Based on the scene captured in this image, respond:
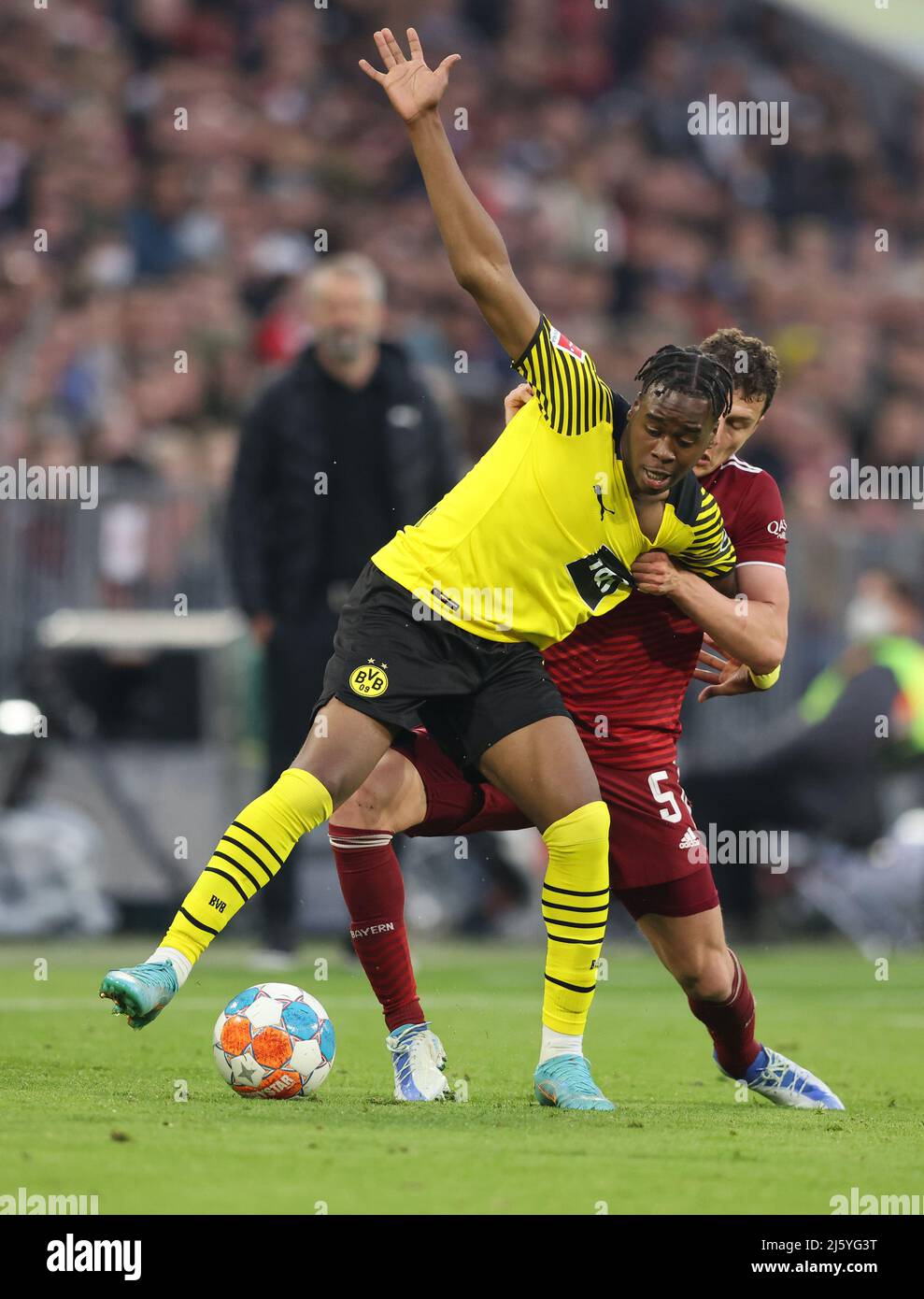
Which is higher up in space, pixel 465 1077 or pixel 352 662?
pixel 352 662

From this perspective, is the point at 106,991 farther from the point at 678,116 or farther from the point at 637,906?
the point at 678,116

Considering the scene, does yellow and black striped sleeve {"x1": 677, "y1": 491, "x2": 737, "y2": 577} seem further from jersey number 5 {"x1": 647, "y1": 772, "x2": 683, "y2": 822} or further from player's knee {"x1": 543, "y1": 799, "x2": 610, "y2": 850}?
player's knee {"x1": 543, "y1": 799, "x2": 610, "y2": 850}

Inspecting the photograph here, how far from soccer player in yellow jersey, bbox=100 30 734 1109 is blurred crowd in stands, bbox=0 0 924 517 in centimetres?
647

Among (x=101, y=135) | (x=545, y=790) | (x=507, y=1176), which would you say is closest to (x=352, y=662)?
(x=545, y=790)

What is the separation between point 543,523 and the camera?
5.62 meters

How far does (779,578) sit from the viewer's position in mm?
6027

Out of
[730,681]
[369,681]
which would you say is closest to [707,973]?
[730,681]

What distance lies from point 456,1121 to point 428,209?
12116mm

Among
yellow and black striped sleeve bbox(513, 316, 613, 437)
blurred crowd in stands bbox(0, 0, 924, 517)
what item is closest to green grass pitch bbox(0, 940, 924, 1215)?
yellow and black striped sleeve bbox(513, 316, 613, 437)

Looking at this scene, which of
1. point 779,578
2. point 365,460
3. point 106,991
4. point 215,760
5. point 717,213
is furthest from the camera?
point 717,213

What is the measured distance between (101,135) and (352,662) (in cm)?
1080

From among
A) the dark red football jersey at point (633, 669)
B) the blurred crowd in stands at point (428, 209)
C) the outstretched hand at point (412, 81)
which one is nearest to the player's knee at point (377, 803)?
the dark red football jersey at point (633, 669)

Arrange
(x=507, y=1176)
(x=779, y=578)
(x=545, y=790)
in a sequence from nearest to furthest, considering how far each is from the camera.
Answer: (x=507, y=1176) → (x=545, y=790) → (x=779, y=578)
